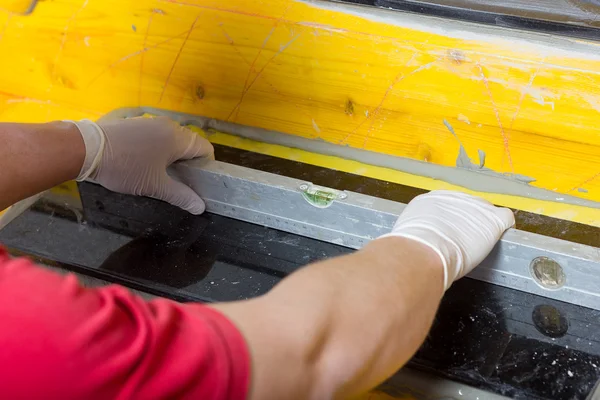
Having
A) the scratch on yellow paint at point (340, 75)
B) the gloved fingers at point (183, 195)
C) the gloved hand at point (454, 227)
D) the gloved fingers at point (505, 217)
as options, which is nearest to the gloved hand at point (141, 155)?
the gloved fingers at point (183, 195)

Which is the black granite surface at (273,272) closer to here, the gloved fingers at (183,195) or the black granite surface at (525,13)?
the gloved fingers at (183,195)

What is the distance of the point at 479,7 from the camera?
1324 millimetres

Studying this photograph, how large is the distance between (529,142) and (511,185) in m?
0.12

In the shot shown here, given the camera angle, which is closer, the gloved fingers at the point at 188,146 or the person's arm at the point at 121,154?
the person's arm at the point at 121,154

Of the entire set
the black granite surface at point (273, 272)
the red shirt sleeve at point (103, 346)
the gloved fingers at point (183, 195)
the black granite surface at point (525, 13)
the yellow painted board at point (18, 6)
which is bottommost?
the black granite surface at point (273, 272)

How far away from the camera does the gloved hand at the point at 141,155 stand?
133cm

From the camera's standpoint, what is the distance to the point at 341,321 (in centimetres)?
77

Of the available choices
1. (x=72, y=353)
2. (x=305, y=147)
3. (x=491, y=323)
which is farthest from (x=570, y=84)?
(x=72, y=353)

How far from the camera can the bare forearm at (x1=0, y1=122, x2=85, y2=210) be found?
118 centimetres

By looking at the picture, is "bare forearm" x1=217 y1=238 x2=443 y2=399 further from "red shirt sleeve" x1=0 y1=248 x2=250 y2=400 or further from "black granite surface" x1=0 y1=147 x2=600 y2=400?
"black granite surface" x1=0 y1=147 x2=600 y2=400

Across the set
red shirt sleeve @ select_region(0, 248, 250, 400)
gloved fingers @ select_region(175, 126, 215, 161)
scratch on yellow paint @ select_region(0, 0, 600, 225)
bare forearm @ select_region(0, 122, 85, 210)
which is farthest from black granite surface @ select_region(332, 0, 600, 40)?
red shirt sleeve @ select_region(0, 248, 250, 400)

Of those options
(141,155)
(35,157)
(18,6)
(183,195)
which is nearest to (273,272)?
(183,195)

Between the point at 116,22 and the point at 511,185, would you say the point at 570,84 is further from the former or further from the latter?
the point at 116,22

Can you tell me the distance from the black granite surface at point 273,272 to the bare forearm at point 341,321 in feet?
0.65
